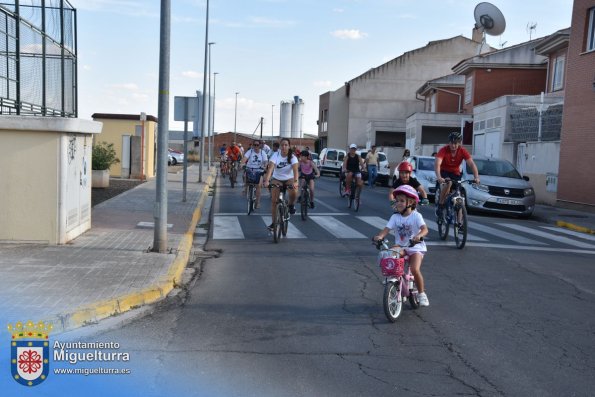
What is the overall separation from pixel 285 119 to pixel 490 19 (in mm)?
48357

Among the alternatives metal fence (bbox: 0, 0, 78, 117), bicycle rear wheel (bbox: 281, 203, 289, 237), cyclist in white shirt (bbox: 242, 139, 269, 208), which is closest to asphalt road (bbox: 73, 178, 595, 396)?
bicycle rear wheel (bbox: 281, 203, 289, 237)

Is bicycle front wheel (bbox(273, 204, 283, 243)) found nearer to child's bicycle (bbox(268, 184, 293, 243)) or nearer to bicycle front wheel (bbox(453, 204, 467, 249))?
child's bicycle (bbox(268, 184, 293, 243))

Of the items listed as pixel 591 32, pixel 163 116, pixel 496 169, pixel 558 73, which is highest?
pixel 591 32

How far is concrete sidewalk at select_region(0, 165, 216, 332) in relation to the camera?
605 centimetres

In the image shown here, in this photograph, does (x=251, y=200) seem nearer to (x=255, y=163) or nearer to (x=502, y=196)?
(x=255, y=163)

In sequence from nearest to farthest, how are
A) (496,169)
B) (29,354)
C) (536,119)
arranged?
1. (29,354)
2. (496,169)
3. (536,119)

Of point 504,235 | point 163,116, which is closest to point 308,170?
point 504,235

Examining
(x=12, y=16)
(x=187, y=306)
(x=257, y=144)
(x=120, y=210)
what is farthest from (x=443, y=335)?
(x=257, y=144)

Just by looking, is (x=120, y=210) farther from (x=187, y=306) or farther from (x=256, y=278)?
(x=187, y=306)

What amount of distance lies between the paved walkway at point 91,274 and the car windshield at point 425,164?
13679 millimetres

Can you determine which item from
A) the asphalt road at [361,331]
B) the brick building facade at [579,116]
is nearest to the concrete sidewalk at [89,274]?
the asphalt road at [361,331]

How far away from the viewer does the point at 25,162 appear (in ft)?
30.8

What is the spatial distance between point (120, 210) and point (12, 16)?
20.9ft

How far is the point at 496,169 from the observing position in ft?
61.5
